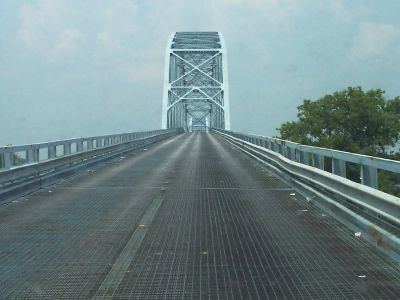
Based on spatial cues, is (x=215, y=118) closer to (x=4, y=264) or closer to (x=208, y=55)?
(x=208, y=55)

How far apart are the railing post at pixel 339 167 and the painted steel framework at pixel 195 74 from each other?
96126 mm

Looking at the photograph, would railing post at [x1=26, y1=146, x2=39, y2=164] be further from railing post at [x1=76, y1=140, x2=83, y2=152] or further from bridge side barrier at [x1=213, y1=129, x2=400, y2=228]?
bridge side barrier at [x1=213, y1=129, x2=400, y2=228]

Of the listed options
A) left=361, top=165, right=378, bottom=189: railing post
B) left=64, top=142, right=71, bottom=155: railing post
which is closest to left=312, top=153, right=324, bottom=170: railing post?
left=361, top=165, right=378, bottom=189: railing post

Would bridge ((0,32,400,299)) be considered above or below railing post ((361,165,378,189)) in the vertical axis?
below

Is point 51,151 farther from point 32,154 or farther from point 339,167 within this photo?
point 339,167

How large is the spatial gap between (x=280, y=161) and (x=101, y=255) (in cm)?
1079

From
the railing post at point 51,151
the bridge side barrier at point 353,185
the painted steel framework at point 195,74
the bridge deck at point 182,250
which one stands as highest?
the painted steel framework at point 195,74

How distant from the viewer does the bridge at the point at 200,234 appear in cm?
639

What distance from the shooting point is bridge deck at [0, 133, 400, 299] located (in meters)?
6.30

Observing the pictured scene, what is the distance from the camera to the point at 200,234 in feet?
30.0

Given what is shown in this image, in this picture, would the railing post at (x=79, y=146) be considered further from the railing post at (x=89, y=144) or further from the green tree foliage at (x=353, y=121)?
the green tree foliage at (x=353, y=121)

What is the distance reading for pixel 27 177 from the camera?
48.8 ft

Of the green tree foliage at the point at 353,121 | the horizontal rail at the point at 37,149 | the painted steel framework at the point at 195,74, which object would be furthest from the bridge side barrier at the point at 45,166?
the painted steel framework at the point at 195,74

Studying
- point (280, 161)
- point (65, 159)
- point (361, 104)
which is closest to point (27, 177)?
point (65, 159)
